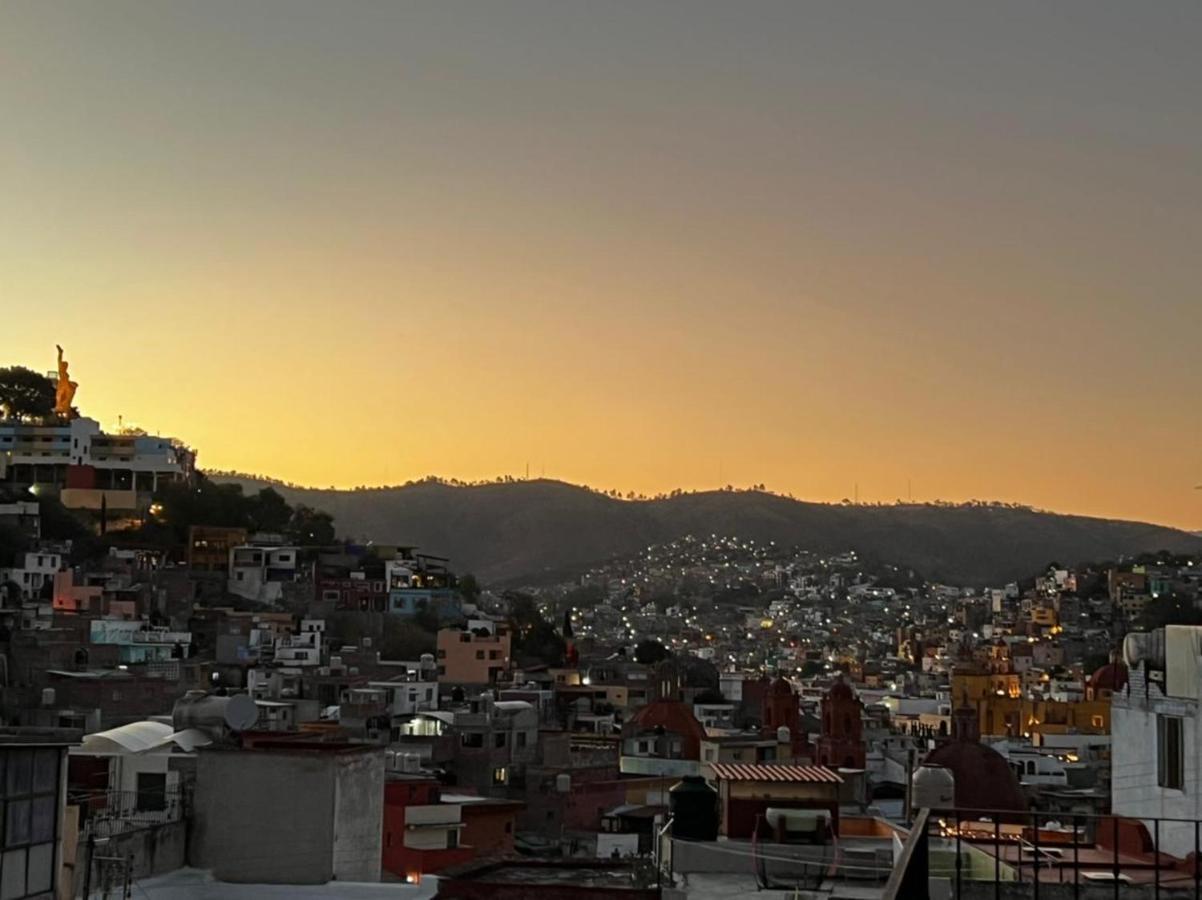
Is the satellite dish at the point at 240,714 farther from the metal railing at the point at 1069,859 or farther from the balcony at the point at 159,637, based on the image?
the balcony at the point at 159,637

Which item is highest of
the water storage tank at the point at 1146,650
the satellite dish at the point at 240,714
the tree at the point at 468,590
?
the tree at the point at 468,590

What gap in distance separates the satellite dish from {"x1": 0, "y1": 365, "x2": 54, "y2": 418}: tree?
84.4 metres

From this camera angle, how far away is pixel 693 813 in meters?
15.3

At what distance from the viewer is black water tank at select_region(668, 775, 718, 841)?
50.1 feet

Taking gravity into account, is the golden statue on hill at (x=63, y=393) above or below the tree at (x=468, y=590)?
above

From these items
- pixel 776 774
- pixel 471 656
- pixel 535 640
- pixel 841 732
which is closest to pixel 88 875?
pixel 776 774

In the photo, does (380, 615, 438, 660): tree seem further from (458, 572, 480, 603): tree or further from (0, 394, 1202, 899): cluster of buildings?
(458, 572, 480, 603): tree

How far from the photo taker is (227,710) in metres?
20.3

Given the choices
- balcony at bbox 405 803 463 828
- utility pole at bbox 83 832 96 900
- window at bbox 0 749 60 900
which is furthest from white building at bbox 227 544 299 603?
window at bbox 0 749 60 900

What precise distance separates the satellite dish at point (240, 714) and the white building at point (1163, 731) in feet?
33.5

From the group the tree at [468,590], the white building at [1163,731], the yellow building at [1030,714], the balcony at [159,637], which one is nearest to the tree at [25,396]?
the tree at [468,590]

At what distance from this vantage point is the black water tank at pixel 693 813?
1527 cm

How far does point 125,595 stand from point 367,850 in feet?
191

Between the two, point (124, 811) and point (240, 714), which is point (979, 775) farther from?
point (124, 811)
